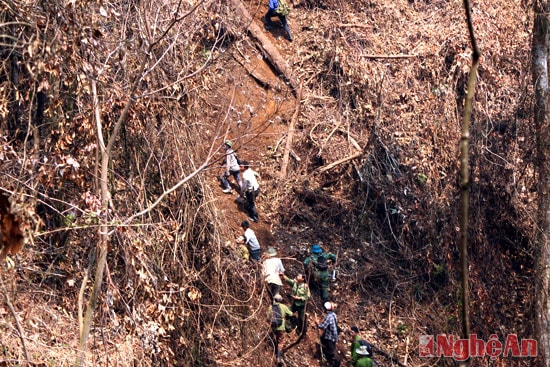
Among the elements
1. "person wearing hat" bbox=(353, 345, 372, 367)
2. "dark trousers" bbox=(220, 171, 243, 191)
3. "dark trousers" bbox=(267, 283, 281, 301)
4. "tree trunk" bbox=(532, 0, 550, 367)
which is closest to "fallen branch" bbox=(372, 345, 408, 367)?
"person wearing hat" bbox=(353, 345, 372, 367)

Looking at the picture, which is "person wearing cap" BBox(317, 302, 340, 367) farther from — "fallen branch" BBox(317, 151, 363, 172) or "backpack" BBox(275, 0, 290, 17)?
"backpack" BBox(275, 0, 290, 17)

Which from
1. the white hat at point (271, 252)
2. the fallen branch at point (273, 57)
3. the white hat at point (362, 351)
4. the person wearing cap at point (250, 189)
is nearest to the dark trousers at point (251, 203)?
the person wearing cap at point (250, 189)

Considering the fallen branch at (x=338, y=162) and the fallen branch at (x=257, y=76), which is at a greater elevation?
the fallen branch at (x=257, y=76)

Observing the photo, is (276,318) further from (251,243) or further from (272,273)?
(251,243)

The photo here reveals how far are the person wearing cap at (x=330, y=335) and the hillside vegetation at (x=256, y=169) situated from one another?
348 millimetres

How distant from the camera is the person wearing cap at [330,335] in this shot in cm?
1030

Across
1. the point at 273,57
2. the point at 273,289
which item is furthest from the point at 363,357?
the point at 273,57

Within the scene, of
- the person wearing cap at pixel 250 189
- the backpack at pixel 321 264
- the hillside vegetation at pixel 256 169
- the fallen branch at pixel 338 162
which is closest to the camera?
the hillside vegetation at pixel 256 169

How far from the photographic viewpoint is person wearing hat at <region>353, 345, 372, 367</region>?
32.9 feet

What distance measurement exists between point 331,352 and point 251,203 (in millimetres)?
2724

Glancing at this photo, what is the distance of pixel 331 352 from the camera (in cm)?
1066

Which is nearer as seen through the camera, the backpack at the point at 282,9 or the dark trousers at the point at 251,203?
the dark trousers at the point at 251,203

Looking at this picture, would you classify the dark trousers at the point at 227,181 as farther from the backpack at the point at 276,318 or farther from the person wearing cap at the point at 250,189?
the backpack at the point at 276,318

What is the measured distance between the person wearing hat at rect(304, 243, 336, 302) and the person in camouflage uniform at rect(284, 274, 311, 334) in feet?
1.06
